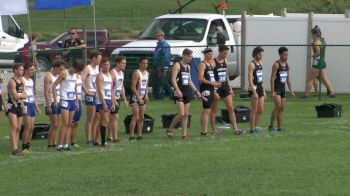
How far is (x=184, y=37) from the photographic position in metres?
30.7

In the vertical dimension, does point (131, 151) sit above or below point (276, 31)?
below

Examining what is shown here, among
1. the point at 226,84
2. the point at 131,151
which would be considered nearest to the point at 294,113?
the point at 226,84

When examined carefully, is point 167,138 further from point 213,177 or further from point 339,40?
point 339,40

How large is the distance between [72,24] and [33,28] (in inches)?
81.0

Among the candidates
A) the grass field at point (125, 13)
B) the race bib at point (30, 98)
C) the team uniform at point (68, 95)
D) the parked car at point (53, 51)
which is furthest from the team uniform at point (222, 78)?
the grass field at point (125, 13)

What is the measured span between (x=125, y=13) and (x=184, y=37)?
3140 cm

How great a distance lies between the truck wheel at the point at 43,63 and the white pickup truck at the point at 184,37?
2.73 meters

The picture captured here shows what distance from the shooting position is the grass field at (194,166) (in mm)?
14914

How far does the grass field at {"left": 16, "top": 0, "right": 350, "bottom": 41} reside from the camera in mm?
53987

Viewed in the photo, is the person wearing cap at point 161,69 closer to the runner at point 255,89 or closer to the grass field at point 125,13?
the runner at point 255,89

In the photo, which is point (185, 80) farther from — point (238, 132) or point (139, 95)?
point (238, 132)

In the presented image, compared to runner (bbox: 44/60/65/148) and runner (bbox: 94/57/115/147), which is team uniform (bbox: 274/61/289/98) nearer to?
runner (bbox: 94/57/115/147)

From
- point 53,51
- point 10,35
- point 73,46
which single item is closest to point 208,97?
point 53,51

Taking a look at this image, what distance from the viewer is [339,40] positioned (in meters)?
31.1
